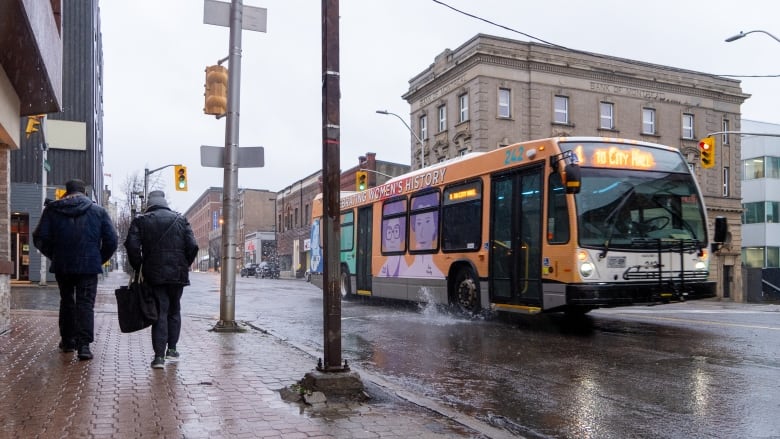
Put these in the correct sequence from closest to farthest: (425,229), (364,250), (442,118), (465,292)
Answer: (465,292) < (425,229) < (364,250) < (442,118)

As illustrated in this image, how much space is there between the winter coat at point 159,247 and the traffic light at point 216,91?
422 cm

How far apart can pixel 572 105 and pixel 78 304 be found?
113ft

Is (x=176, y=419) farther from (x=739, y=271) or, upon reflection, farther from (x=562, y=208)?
(x=739, y=271)

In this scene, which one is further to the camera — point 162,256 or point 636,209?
point 636,209

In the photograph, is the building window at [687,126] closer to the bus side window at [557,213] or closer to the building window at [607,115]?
the building window at [607,115]

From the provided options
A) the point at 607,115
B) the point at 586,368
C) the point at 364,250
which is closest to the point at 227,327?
the point at 586,368

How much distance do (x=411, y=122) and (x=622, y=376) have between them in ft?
125

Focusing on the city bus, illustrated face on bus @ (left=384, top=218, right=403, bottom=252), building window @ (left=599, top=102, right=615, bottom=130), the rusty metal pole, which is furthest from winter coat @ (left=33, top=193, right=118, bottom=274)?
building window @ (left=599, top=102, right=615, bottom=130)

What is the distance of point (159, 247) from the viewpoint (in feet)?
22.3

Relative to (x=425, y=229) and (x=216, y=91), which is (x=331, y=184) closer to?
(x=216, y=91)

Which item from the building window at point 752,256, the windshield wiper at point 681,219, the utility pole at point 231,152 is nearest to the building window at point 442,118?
the utility pole at point 231,152

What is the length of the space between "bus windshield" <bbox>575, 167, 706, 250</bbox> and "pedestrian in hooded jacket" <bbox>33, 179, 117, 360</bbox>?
6340mm

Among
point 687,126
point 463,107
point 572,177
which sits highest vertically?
point 463,107

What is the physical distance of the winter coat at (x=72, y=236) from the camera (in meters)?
6.92
